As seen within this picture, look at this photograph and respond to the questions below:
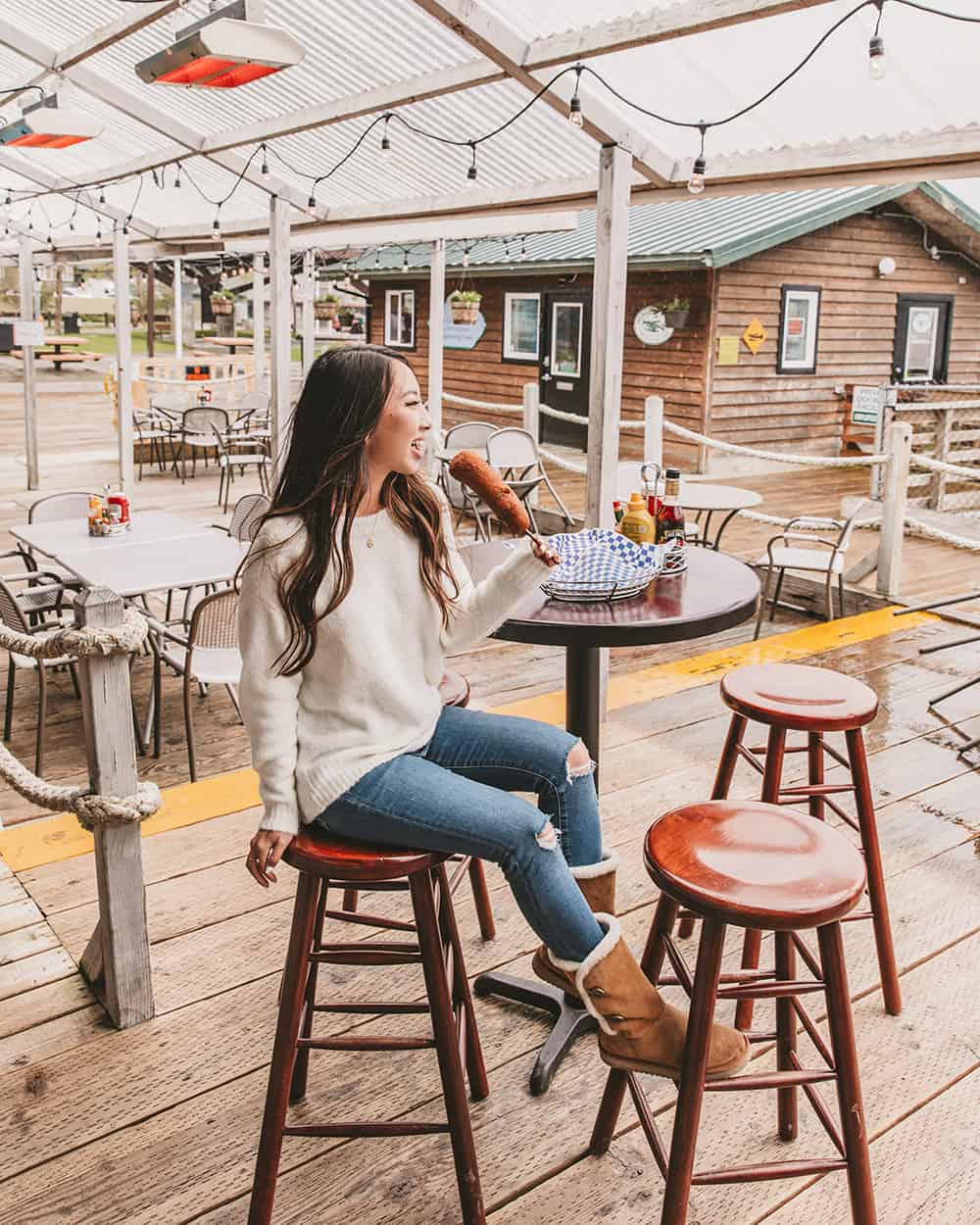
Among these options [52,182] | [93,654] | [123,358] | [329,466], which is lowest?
[93,654]

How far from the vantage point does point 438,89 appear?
17.4 feet

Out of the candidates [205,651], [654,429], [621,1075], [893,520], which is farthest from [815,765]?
[654,429]

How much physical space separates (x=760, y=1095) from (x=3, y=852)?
2.15 meters

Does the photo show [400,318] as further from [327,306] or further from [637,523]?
[637,523]

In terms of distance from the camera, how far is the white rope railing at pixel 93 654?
2.25 m

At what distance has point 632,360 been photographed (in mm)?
13062

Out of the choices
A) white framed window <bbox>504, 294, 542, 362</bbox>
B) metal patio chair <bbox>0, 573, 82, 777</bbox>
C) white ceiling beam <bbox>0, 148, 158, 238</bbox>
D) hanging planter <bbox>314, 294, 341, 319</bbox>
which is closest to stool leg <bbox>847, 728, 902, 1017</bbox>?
metal patio chair <bbox>0, 573, 82, 777</bbox>

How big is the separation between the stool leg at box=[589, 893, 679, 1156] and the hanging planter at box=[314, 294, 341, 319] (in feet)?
86.6

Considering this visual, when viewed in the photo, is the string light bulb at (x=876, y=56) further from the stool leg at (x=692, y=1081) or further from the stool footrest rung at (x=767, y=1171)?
the stool footrest rung at (x=767, y=1171)

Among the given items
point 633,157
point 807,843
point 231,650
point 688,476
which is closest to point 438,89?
point 633,157

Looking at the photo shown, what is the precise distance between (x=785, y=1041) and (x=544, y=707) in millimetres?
2624

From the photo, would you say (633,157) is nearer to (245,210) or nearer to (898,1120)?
(898,1120)

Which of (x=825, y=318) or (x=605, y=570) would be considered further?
(x=825, y=318)

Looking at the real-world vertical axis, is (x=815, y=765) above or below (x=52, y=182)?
below
